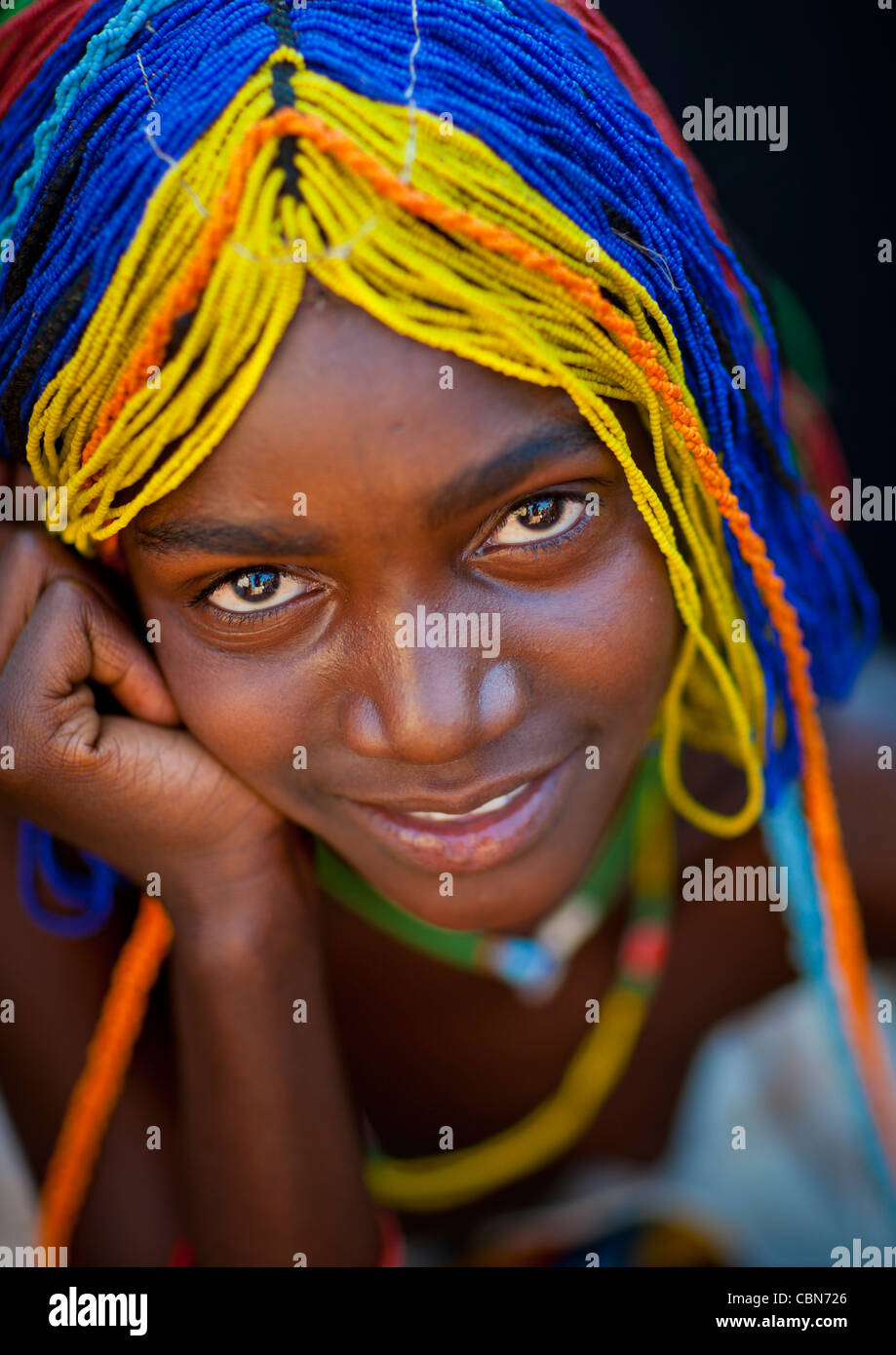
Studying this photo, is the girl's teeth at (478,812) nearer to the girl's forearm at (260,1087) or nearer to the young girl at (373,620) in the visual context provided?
the young girl at (373,620)

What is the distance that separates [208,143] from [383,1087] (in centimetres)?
156

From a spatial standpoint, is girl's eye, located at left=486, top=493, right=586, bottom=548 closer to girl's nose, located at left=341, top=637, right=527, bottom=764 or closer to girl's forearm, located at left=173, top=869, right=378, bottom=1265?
girl's nose, located at left=341, top=637, right=527, bottom=764

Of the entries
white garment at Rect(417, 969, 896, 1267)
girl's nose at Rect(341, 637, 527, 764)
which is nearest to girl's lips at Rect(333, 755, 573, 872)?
girl's nose at Rect(341, 637, 527, 764)

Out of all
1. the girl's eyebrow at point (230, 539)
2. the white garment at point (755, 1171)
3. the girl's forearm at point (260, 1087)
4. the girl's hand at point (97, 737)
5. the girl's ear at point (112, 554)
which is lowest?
the white garment at point (755, 1171)

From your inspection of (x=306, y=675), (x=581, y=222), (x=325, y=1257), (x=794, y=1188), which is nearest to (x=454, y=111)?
(x=581, y=222)

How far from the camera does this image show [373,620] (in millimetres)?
1275

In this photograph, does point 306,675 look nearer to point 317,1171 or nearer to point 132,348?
point 132,348

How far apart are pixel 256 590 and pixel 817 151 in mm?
1805

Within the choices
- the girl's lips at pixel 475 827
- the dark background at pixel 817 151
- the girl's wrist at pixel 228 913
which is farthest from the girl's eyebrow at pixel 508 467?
the dark background at pixel 817 151

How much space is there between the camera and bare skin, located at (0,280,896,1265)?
1.18 metres

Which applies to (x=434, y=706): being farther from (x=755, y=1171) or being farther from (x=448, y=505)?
(x=755, y=1171)

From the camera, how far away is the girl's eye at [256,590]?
1311 mm

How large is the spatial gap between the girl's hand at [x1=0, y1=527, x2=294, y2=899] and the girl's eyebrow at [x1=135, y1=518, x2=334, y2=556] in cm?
24

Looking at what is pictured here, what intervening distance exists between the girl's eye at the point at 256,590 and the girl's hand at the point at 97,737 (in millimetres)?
219
